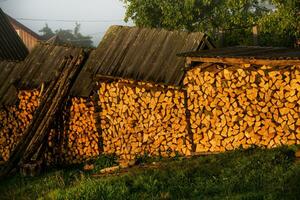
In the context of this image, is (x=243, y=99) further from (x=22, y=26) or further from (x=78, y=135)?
(x=22, y=26)

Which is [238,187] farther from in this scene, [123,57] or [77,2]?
[77,2]

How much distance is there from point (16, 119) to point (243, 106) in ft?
29.0

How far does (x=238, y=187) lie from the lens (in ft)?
29.5

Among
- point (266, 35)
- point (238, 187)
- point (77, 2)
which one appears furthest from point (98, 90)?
point (77, 2)

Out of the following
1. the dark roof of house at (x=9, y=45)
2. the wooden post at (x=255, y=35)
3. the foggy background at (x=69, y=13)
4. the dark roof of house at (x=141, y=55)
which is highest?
the foggy background at (x=69, y=13)

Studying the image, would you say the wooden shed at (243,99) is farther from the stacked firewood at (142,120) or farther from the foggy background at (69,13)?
the foggy background at (69,13)

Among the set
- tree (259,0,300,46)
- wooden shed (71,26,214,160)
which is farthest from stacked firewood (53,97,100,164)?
tree (259,0,300,46)

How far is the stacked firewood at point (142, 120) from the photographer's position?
42.1 ft

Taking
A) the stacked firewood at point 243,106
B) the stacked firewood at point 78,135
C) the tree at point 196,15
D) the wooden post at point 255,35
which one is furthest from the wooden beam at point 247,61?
the tree at point 196,15

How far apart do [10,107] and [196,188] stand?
982 cm

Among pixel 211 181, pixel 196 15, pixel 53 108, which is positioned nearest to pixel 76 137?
pixel 53 108

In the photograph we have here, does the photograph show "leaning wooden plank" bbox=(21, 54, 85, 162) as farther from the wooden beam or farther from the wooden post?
the wooden post

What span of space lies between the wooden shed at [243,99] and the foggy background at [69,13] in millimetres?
124235

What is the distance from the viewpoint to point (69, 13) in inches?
5969
